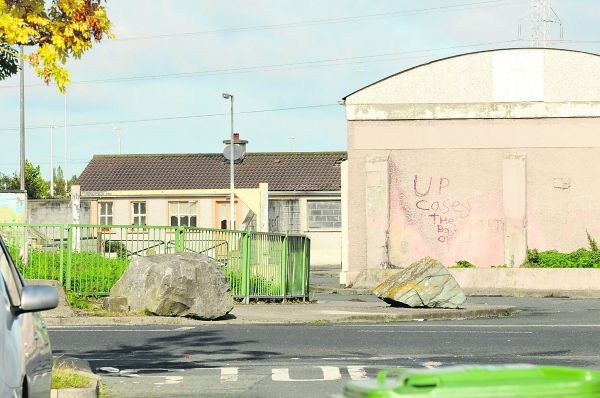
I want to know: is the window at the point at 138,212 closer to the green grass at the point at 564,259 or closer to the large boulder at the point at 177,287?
the green grass at the point at 564,259

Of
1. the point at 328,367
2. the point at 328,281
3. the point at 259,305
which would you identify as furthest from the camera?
the point at 328,281

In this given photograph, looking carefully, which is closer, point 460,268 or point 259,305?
point 259,305

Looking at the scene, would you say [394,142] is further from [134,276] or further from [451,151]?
[134,276]

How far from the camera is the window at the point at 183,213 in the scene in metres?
58.8

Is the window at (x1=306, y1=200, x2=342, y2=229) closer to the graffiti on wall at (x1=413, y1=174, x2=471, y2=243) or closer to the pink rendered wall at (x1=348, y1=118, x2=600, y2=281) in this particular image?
the pink rendered wall at (x1=348, y1=118, x2=600, y2=281)

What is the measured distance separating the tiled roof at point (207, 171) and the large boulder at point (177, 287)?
36.6 meters

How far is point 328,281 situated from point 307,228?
1474cm

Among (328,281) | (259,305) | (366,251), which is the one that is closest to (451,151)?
(366,251)

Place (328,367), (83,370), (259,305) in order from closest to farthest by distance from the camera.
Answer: (83,370) → (328,367) → (259,305)

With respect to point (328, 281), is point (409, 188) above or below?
above

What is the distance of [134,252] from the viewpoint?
24.4 meters

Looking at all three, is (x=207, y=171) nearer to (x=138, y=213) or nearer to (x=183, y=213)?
(x=183, y=213)

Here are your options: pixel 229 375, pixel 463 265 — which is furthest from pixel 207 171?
pixel 229 375

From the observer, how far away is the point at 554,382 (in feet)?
12.2
